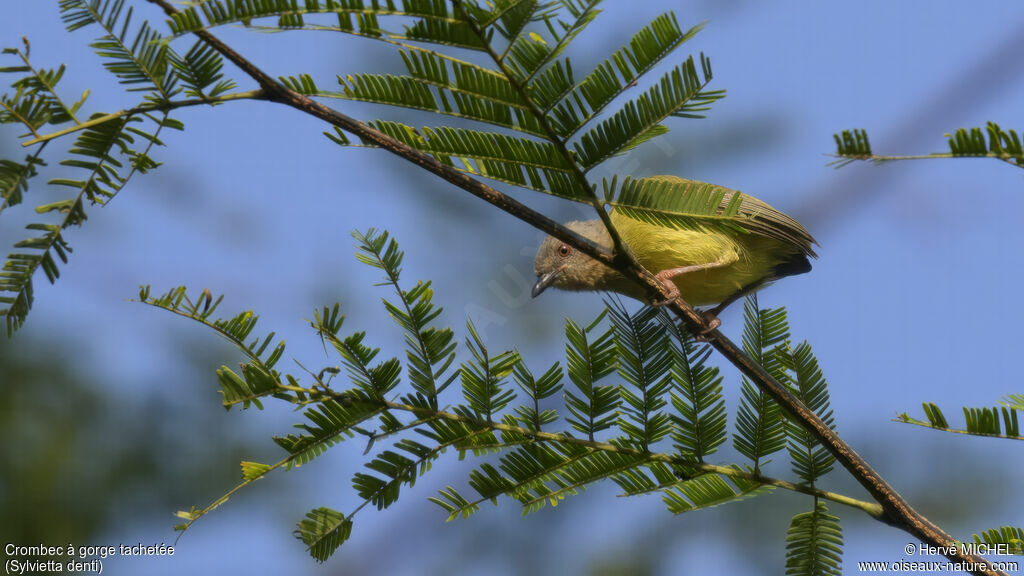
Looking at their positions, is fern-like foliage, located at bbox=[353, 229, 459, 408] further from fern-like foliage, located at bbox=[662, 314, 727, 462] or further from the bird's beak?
the bird's beak

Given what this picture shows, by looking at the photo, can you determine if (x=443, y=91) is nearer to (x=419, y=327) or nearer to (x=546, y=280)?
(x=419, y=327)

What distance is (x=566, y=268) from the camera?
538 centimetres

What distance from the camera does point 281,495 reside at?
5414 mm

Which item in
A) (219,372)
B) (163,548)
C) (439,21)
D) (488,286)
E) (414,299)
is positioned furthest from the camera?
(488,286)

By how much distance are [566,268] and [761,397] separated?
8.45 ft

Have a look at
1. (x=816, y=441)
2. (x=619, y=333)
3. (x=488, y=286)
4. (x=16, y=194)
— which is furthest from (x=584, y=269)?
(x=16, y=194)

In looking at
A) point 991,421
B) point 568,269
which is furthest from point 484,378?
point 568,269

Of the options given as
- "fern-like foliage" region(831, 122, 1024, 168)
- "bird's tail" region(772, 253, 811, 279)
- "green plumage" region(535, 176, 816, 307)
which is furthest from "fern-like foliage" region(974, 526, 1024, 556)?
"bird's tail" region(772, 253, 811, 279)

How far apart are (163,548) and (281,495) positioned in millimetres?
1624

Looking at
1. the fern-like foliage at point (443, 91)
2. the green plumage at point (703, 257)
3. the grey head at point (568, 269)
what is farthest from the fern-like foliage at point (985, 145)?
the grey head at point (568, 269)

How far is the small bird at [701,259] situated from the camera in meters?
4.71

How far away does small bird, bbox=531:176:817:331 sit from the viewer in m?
4.71

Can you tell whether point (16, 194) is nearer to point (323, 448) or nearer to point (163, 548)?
point (323, 448)

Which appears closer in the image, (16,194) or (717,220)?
(16,194)
